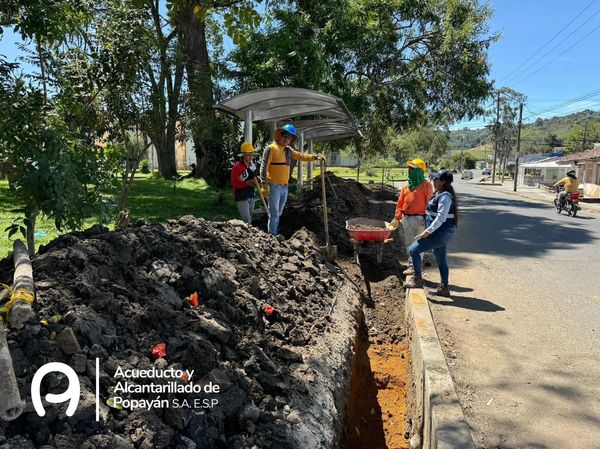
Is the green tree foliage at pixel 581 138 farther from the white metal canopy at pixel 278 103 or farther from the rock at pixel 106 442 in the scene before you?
the rock at pixel 106 442

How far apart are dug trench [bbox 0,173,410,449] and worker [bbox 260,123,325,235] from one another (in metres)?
1.60

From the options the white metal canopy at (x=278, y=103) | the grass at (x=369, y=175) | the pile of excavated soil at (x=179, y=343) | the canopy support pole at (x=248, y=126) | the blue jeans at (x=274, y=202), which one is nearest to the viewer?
the pile of excavated soil at (x=179, y=343)

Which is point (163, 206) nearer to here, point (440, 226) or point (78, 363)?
point (440, 226)

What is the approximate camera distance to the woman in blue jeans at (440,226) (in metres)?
5.98

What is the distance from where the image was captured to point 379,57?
62.9ft

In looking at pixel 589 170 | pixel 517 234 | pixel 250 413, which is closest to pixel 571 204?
pixel 517 234

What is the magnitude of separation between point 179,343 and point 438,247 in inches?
161

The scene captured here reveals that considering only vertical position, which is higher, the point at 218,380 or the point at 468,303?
the point at 218,380

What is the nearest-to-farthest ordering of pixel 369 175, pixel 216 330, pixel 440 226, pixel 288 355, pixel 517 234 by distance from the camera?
pixel 216 330 → pixel 288 355 → pixel 440 226 → pixel 517 234 → pixel 369 175

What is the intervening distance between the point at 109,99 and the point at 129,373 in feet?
16.0

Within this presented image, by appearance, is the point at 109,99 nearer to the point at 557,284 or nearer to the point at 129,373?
the point at 129,373

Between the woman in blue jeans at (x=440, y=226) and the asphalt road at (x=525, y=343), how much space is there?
467 millimetres

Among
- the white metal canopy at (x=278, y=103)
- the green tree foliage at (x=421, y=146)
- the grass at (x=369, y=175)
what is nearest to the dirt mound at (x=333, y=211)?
the white metal canopy at (x=278, y=103)

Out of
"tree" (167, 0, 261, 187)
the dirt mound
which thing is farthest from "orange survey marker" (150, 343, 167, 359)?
the dirt mound
